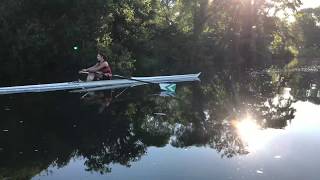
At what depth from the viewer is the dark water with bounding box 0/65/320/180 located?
8.91 meters

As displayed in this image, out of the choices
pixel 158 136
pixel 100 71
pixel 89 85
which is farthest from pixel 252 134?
pixel 100 71

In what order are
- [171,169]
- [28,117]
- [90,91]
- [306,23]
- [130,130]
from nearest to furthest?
[171,169] → [130,130] → [28,117] → [90,91] → [306,23]

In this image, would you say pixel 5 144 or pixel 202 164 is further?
pixel 5 144

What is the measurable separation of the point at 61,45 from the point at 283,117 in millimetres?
16012

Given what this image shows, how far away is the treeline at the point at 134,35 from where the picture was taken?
2538 cm

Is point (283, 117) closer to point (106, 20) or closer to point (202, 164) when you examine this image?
point (202, 164)

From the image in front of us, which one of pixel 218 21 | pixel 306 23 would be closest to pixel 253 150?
pixel 218 21

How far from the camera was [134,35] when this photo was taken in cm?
3098

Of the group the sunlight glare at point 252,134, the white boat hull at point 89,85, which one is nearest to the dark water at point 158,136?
the sunlight glare at point 252,134

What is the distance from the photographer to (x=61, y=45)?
26.3 metres

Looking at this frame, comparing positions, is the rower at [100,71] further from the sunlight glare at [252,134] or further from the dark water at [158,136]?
the sunlight glare at [252,134]

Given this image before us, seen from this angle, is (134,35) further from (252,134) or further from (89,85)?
(252,134)

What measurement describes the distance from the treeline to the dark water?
23.2 feet

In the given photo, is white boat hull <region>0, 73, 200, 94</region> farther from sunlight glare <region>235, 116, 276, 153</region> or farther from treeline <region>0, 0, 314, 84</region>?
sunlight glare <region>235, 116, 276, 153</region>
